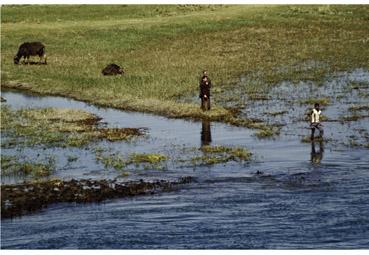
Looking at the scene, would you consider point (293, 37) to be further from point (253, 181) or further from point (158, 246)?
point (158, 246)

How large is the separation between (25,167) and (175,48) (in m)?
35.7

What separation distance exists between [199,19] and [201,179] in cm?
5061

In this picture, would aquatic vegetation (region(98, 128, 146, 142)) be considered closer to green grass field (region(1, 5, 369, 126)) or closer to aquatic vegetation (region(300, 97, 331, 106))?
green grass field (region(1, 5, 369, 126))

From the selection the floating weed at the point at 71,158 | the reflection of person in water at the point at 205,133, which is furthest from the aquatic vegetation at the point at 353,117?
the floating weed at the point at 71,158

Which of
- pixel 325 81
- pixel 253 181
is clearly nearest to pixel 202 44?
pixel 325 81

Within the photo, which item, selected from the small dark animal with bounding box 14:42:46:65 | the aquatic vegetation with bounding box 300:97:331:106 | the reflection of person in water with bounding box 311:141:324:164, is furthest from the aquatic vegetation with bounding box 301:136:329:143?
the small dark animal with bounding box 14:42:46:65

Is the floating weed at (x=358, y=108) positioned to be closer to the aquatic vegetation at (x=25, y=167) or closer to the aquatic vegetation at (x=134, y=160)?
the aquatic vegetation at (x=134, y=160)

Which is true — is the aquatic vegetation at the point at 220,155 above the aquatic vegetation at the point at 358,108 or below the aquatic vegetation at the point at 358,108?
below

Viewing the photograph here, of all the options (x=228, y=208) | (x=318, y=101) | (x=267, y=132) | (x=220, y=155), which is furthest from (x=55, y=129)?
(x=318, y=101)

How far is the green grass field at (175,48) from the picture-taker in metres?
44.6

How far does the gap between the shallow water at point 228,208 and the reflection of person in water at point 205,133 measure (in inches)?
12.8

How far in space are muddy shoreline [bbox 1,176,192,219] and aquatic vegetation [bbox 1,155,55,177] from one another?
186 cm

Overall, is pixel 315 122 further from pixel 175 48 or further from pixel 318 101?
pixel 175 48

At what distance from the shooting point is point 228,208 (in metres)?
21.3
